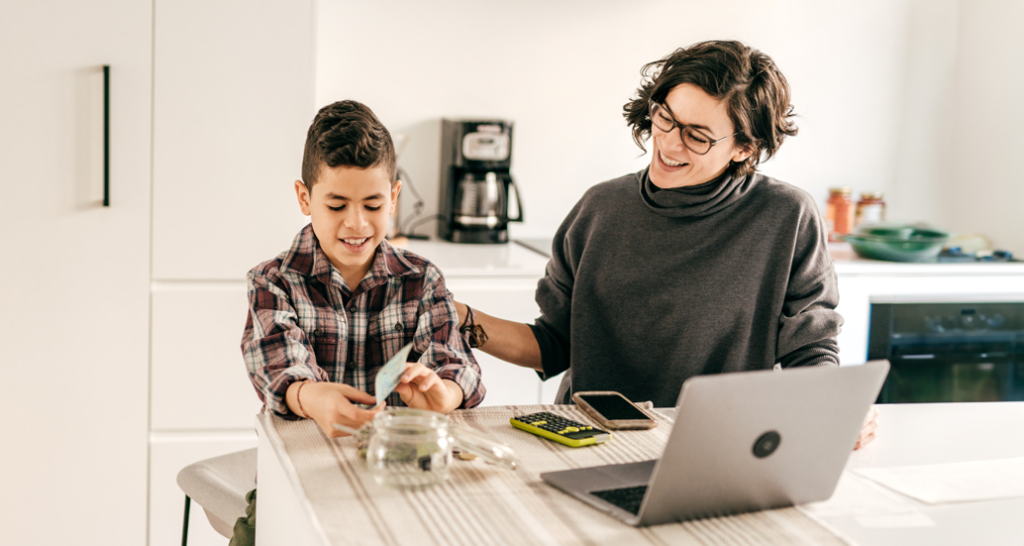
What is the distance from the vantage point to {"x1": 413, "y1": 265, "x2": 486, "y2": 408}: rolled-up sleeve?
122 cm

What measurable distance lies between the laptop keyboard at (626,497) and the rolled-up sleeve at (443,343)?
332 millimetres

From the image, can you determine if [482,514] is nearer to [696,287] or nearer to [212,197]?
[696,287]

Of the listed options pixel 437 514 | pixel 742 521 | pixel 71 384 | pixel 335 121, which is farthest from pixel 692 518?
pixel 71 384

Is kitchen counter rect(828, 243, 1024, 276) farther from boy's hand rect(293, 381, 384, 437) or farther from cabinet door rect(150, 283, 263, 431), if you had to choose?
boy's hand rect(293, 381, 384, 437)

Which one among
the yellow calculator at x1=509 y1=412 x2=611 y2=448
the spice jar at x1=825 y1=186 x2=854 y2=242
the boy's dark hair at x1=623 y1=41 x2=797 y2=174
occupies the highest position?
the boy's dark hair at x1=623 y1=41 x2=797 y2=174

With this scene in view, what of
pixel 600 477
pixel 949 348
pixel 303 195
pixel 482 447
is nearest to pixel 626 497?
pixel 600 477

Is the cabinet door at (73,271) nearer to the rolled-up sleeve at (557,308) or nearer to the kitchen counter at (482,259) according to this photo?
the kitchen counter at (482,259)

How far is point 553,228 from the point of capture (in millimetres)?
3041

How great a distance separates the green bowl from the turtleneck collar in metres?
1.27

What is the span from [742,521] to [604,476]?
16 centimetres

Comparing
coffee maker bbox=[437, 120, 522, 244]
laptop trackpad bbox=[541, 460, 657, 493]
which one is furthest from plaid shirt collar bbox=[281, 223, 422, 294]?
coffee maker bbox=[437, 120, 522, 244]

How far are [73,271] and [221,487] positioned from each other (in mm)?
936

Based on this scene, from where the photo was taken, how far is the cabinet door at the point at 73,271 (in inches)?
80.3

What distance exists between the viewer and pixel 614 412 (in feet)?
3.99
